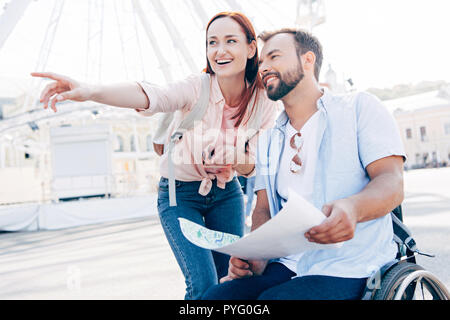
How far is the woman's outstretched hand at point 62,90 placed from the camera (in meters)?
1.25

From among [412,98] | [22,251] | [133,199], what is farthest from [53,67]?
[412,98]

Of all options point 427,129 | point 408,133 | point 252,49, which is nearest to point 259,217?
point 252,49

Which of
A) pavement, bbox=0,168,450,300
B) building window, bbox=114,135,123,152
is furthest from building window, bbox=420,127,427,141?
pavement, bbox=0,168,450,300

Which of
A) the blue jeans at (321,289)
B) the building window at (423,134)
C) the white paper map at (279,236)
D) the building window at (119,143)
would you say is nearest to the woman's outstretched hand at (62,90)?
the white paper map at (279,236)

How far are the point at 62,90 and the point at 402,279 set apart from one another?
3.89 feet

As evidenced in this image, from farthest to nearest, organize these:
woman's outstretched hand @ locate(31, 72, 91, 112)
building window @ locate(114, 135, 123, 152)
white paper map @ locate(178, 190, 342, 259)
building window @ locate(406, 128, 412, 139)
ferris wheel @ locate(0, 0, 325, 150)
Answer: building window @ locate(406, 128, 412, 139)
building window @ locate(114, 135, 123, 152)
ferris wheel @ locate(0, 0, 325, 150)
woman's outstretched hand @ locate(31, 72, 91, 112)
white paper map @ locate(178, 190, 342, 259)

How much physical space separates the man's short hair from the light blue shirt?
0.18 meters

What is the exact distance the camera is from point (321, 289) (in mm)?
1078

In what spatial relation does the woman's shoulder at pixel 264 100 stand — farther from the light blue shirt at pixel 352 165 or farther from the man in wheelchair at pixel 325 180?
the light blue shirt at pixel 352 165

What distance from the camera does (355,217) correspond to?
989 mm

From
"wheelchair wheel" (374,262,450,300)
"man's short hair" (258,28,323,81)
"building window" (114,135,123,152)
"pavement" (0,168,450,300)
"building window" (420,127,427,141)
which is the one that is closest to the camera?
"wheelchair wheel" (374,262,450,300)

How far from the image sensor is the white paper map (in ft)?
2.77

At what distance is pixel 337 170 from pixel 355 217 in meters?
0.24

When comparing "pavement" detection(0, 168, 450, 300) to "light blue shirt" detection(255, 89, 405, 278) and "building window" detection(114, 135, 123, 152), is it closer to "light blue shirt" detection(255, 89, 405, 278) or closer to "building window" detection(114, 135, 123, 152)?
"light blue shirt" detection(255, 89, 405, 278)
